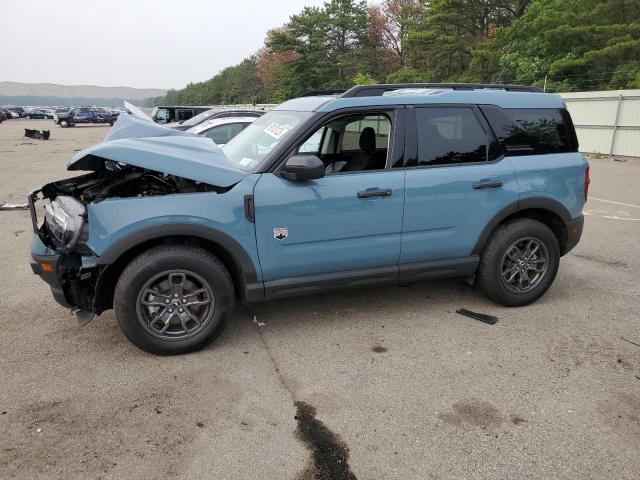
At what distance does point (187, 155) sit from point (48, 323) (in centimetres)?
195

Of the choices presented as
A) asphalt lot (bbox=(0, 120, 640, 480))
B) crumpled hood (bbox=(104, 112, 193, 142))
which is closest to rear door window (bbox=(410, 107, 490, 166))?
asphalt lot (bbox=(0, 120, 640, 480))

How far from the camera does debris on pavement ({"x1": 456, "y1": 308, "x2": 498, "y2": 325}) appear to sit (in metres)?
4.24

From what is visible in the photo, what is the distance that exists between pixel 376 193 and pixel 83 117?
52.3m

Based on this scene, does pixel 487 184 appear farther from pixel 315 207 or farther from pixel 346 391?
pixel 346 391

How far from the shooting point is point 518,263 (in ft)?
14.6

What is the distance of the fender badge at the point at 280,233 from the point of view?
3.65 metres

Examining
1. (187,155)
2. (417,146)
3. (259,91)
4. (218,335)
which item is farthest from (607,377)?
(259,91)

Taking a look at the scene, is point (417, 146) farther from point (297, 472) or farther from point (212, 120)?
point (212, 120)

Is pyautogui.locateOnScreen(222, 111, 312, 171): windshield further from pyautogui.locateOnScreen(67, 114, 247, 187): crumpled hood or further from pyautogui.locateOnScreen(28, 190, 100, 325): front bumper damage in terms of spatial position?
pyautogui.locateOnScreen(28, 190, 100, 325): front bumper damage

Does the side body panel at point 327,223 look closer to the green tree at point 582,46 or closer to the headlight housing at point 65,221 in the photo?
the headlight housing at point 65,221

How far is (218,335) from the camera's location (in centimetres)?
373

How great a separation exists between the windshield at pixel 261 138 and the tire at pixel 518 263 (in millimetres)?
1992

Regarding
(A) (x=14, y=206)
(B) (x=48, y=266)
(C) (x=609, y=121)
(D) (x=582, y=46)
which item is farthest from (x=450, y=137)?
(D) (x=582, y=46)

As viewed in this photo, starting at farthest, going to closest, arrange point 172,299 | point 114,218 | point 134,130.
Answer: point 134,130 → point 172,299 → point 114,218
